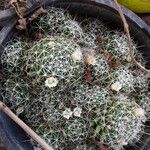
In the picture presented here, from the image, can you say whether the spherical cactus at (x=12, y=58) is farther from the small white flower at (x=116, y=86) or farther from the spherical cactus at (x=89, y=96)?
the small white flower at (x=116, y=86)

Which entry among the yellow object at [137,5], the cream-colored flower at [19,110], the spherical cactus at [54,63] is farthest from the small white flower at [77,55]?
the yellow object at [137,5]

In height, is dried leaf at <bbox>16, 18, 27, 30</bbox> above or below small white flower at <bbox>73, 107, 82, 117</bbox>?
above

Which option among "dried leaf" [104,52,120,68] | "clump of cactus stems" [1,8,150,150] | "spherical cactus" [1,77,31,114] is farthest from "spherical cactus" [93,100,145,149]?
"spherical cactus" [1,77,31,114]

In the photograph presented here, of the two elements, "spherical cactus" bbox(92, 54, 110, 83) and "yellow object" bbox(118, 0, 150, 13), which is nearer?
"spherical cactus" bbox(92, 54, 110, 83)

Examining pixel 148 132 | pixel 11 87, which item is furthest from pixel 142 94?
pixel 11 87

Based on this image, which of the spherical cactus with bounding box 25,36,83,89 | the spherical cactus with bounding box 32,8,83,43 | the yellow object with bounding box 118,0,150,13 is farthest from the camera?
the yellow object with bounding box 118,0,150,13

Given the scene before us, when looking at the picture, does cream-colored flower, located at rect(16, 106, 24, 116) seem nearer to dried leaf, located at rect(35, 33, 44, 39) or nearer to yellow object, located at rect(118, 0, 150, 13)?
dried leaf, located at rect(35, 33, 44, 39)

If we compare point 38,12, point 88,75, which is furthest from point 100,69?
point 38,12
